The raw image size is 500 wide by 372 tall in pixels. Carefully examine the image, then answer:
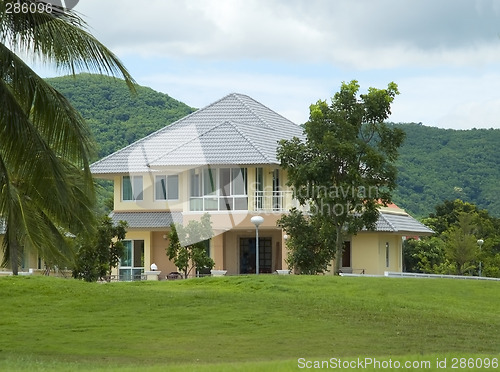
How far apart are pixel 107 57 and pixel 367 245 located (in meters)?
28.6

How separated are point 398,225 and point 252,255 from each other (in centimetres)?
A: 708

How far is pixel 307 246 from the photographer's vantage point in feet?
113

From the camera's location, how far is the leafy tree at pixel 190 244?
121ft

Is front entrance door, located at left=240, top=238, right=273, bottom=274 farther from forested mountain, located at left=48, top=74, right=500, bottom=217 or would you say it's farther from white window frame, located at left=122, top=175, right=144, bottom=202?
forested mountain, located at left=48, top=74, right=500, bottom=217

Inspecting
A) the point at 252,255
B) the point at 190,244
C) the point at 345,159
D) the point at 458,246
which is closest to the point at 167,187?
the point at 252,255

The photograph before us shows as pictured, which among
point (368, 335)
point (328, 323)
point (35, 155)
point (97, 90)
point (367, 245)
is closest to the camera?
point (35, 155)

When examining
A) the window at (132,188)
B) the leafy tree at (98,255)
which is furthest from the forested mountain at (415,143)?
the leafy tree at (98,255)

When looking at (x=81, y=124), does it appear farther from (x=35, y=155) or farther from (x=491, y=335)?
(x=491, y=335)

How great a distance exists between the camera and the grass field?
15.6 metres

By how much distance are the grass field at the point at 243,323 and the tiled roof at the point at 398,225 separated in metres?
15.0

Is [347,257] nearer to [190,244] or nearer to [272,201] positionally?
[272,201]

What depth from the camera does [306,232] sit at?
3450cm

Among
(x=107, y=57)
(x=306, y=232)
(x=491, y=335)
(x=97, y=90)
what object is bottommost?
(x=491, y=335)

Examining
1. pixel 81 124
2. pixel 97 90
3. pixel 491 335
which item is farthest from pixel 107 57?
pixel 97 90
